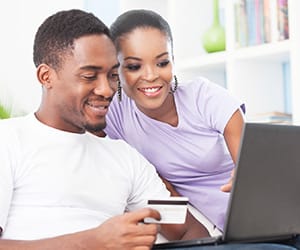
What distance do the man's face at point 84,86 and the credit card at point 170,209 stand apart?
14.2 inches

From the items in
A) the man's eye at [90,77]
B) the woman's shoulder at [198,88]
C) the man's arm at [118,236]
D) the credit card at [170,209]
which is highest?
the man's eye at [90,77]

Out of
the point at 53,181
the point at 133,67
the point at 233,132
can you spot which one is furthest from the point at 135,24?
the point at 53,181

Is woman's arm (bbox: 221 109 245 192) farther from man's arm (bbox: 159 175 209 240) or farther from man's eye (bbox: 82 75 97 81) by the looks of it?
man's eye (bbox: 82 75 97 81)

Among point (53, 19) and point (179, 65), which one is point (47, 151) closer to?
point (53, 19)

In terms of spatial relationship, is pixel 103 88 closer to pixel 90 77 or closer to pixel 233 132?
pixel 90 77

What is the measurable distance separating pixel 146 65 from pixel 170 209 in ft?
1.95

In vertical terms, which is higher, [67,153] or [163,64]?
[163,64]

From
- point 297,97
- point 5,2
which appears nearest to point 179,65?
point 297,97

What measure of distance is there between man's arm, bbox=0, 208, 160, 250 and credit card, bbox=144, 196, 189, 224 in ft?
0.03

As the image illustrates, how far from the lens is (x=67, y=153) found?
134cm

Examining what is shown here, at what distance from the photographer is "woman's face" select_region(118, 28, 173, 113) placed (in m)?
1.53

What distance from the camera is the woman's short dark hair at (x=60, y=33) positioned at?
4.42 ft

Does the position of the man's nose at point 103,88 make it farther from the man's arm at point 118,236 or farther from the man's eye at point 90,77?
the man's arm at point 118,236

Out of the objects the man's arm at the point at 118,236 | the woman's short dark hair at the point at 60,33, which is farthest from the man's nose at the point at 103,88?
the man's arm at the point at 118,236
